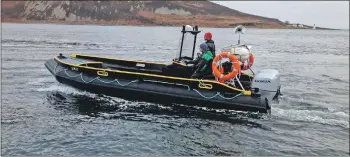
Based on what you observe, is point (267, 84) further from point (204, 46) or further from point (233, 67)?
point (204, 46)

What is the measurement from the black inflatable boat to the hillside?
287 feet

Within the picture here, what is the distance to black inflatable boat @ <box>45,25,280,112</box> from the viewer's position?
1248cm

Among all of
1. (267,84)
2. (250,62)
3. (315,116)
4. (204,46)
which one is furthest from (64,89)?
(315,116)

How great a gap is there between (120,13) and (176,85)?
390ft

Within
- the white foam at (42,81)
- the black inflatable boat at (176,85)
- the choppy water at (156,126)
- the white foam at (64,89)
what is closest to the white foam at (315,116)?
the choppy water at (156,126)

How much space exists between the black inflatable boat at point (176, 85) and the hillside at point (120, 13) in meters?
87.5

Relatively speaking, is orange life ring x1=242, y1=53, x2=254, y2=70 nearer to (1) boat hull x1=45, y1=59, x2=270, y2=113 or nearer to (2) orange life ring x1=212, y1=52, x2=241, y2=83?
(2) orange life ring x1=212, y1=52, x2=241, y2=83

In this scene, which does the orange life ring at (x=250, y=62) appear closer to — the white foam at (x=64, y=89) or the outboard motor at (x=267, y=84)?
the outboard motor at (x=267, y=84)

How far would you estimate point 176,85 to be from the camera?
43.0ft

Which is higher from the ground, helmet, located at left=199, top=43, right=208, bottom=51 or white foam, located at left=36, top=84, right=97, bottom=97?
helmet, located at left=199, top=43, right=208, bottom=51

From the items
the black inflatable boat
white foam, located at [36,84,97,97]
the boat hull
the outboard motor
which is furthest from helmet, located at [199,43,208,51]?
white foam, located at [36,84,97,97]

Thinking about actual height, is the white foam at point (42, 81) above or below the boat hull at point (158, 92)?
below

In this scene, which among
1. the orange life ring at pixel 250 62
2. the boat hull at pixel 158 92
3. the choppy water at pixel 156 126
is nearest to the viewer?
the choppy water at pixel 156 126

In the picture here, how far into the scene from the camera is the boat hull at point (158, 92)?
1236cm
